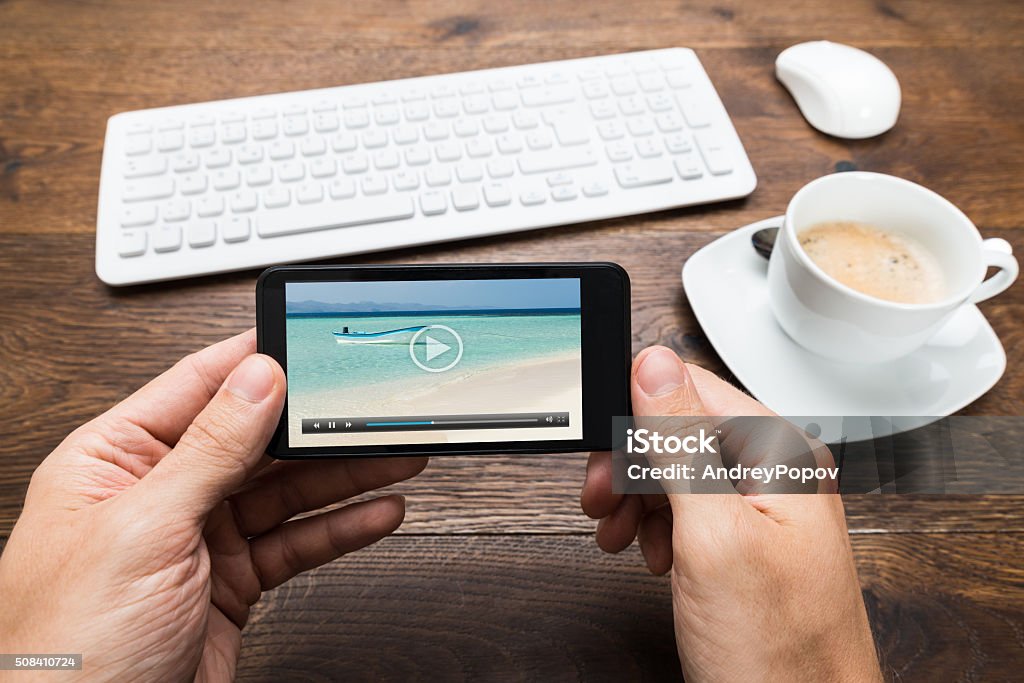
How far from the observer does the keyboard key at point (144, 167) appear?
0.61 metres

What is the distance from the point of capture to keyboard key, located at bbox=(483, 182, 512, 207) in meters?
0.61

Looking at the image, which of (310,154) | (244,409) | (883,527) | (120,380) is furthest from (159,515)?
(883,527)

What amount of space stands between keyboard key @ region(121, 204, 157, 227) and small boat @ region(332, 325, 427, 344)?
0.26 meters

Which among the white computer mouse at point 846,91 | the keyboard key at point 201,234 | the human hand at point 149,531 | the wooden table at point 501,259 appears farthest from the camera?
the white computer mouse at point 846,91

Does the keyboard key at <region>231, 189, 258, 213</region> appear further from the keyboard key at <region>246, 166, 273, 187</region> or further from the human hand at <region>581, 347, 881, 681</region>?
the human hand at <region>581, 347, 881, 681</region>

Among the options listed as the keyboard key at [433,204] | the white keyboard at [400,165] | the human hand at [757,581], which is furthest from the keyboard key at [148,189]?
the human hand at [757,581]

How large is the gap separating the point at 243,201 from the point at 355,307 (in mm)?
223

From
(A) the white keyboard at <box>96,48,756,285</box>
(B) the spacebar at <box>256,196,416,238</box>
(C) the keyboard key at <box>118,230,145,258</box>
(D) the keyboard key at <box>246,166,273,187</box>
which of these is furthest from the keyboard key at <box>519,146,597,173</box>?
(C) the keyboard key at <box>118,230,145,258</box>

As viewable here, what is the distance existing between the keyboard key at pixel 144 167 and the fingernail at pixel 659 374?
1.44ft

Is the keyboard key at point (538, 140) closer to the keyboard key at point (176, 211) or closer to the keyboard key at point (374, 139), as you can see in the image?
the keyboard key at point (374, 139)

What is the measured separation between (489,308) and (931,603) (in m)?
0.36

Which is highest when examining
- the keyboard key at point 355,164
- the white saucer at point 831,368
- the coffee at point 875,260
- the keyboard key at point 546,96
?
the keyboard key at point 546,96

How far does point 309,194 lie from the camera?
1.98 feet

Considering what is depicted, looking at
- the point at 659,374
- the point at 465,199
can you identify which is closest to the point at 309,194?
the point at 465,199
